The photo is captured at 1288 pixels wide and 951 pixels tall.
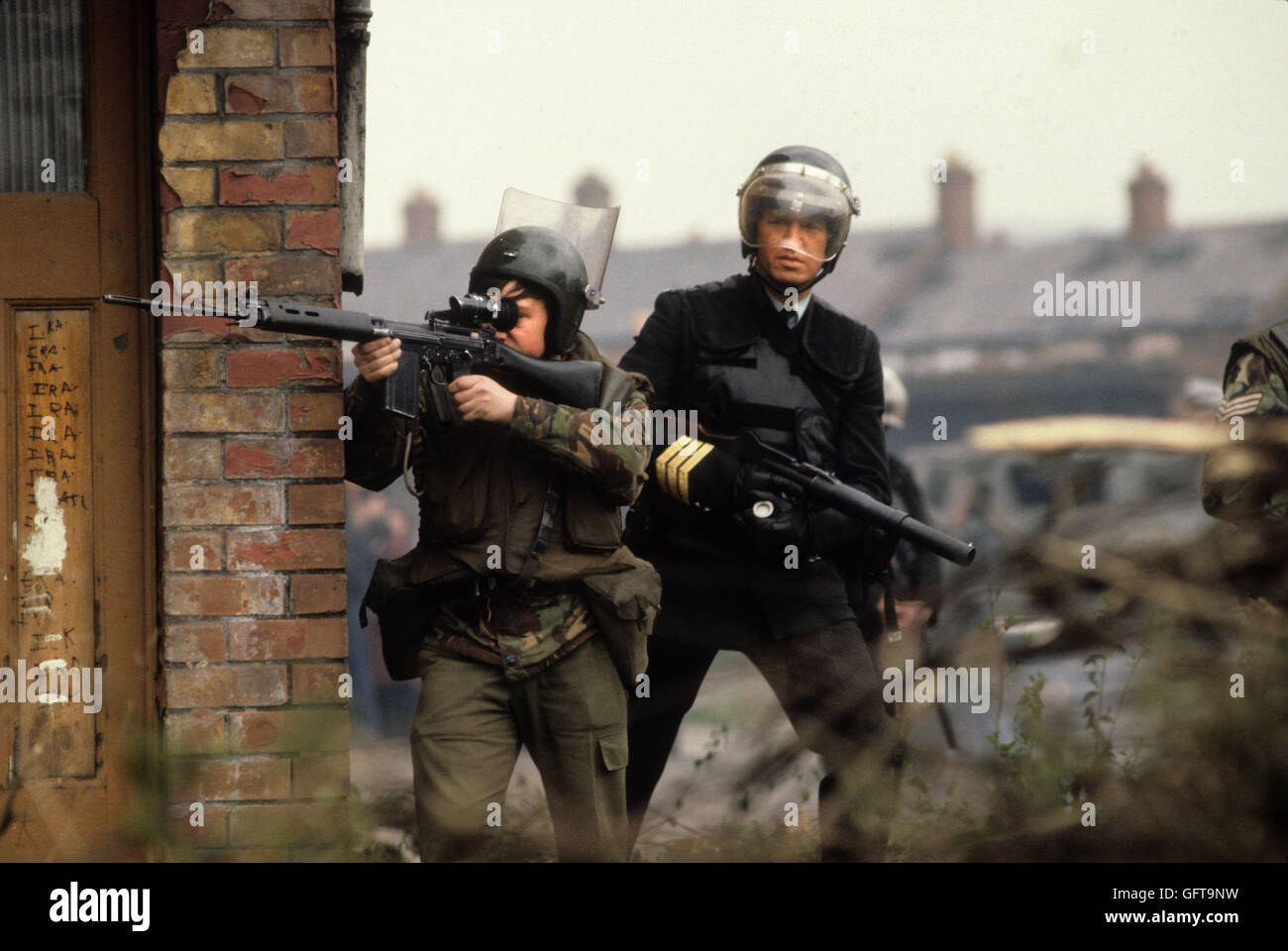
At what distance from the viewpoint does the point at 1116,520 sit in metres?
2.09

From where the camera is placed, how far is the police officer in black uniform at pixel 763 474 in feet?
11.8

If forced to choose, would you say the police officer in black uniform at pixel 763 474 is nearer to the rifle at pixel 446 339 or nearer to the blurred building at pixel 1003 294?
the blurred building at pixel 1003 294

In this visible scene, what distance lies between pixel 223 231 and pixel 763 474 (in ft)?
4.56

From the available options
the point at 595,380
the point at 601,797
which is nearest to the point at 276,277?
the point at 595,380

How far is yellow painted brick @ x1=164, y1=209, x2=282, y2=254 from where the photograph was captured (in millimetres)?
3057

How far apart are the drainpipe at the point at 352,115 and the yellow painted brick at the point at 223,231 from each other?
0.27m

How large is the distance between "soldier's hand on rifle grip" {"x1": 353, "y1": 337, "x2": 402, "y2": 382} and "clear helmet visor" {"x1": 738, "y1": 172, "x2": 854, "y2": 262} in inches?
47.6

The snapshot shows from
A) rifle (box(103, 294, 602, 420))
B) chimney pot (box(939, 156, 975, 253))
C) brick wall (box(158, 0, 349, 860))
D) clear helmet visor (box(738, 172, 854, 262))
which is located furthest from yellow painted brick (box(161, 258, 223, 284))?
chimney pot (box(939, 156, 975, 253))

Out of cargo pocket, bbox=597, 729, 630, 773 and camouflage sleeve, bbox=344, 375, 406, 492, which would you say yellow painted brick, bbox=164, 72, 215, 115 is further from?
cargo pocket, bbox=597, 729, 630, 773

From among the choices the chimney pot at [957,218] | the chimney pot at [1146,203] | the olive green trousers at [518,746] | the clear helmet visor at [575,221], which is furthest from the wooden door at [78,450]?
the chimney pot at [1146,203]

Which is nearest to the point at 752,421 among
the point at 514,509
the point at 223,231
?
the point at 514,509

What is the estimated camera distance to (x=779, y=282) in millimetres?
3730

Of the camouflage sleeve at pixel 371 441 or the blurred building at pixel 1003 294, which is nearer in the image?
the camouflage sleeve at pixel 371 441

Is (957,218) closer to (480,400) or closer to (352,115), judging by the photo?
(352,115)
